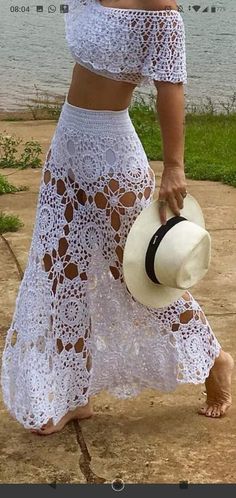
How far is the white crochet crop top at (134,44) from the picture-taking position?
9.93 feet

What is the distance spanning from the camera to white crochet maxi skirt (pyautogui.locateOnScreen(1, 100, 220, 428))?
10.5 feet

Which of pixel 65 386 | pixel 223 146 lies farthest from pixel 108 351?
pixel 223 146

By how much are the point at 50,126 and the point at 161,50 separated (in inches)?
291

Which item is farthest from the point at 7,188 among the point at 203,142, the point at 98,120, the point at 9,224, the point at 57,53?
the point at 57,53

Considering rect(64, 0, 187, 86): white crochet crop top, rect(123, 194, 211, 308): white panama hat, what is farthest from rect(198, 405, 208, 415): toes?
rect(64, 0, 187, 86): white crochet crop top

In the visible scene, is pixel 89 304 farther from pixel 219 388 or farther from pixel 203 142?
pixel 203 142

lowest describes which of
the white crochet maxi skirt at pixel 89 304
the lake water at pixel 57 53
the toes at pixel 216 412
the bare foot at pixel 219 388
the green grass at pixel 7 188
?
the lake water at pixel 57 53

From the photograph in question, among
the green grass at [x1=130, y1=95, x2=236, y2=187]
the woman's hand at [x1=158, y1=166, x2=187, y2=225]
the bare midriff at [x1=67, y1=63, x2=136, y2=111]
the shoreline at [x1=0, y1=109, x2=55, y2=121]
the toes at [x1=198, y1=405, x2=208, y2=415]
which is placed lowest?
the shoreline at [x1=0, y1=109, x2=55, y2=121]

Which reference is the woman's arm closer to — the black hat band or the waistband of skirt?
the black hat band

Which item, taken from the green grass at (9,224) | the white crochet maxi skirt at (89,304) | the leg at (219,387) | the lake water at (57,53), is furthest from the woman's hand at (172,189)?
the lake water at (57,53)

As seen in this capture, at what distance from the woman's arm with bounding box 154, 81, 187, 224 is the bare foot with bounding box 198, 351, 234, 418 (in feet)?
2.15

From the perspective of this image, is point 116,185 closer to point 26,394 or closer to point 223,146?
point 26,394

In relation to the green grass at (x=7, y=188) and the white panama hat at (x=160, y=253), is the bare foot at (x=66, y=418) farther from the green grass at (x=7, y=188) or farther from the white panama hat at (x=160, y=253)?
the green grass at (x=7, y=188)

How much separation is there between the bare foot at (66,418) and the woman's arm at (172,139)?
0.80 metres
